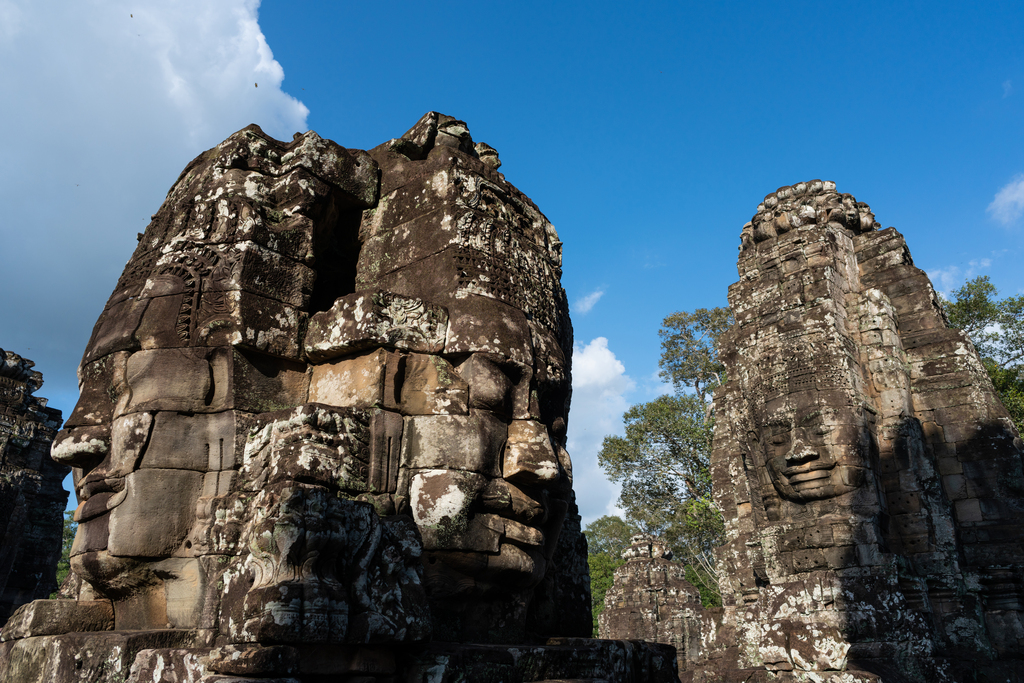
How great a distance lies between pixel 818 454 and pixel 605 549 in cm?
3333

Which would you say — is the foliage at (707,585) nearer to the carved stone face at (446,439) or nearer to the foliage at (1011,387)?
the foliage at (1011,387)

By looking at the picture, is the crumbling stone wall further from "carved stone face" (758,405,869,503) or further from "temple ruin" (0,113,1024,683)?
"carved stone face" (758,405,869,503)

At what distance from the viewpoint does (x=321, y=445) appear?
2.98 m

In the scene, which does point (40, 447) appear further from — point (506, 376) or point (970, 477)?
point (970, 477)

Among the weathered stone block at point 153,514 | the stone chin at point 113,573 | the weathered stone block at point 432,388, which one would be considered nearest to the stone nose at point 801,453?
the weathered stone block at point 432,388

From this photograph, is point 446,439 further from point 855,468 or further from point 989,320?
point 989,320

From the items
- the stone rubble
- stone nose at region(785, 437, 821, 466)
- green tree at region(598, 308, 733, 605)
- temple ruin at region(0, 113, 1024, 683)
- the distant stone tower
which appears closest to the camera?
temple ruin at region(0, 113, 1024, 683)

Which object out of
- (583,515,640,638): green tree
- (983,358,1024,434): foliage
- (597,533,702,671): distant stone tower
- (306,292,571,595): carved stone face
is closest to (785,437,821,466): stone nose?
(306,292,571,595): carved stone face

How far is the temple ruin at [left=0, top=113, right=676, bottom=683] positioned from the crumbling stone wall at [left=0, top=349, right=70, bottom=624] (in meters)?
10.2

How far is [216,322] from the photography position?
11.2ft

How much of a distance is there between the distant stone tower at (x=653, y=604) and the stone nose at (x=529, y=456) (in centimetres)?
1121

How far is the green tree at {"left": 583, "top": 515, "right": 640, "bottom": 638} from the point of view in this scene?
1251 inches

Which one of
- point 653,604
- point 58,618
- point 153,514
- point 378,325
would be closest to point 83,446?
point 153,514

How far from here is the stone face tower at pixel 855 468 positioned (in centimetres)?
641
